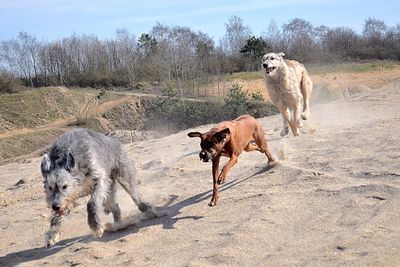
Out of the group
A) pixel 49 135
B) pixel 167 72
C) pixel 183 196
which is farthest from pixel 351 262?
pixel 167 72

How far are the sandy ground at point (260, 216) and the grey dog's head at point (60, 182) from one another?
0.68 m

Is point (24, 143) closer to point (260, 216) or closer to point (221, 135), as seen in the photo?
point (221, 135)

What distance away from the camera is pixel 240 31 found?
7181 centimetres

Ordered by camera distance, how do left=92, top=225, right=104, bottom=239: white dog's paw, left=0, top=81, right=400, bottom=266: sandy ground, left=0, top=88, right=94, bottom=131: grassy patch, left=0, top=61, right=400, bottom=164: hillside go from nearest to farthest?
left=0, top=81, right=400, bottom=266: sandy ground → left=92, top=225, right=104, bottom=239: white dog's paw → left=0, top=61, right=400, bottom=164: hillside → left=0, top=88, right=94, bottom=131: grassy patch

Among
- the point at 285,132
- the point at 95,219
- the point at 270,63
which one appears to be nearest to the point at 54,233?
the point at 95,219

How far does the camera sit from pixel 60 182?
6.47m

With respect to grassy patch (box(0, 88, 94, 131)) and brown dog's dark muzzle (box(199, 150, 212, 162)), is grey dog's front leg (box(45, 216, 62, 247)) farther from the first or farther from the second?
grassy patch (box(0, 88, 94, 131))

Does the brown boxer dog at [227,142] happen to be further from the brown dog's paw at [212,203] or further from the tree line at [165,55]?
the tree line at [165,55]

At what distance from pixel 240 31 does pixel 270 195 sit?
66563 mm

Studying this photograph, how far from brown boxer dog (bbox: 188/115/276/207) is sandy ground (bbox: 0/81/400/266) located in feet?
1.55

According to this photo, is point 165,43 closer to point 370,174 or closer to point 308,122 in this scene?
point 308,122

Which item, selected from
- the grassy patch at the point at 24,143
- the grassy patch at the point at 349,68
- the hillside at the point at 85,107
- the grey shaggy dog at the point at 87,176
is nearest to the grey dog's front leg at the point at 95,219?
Answer: the grey shaggy dog at the point at 87,176

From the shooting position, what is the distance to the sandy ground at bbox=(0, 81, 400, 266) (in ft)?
17.9

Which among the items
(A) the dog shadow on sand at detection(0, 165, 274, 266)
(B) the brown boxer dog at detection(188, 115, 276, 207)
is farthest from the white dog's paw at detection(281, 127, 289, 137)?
(A) the dog shadow on sand at detection(0, 165, 274, 266)
